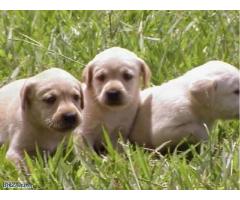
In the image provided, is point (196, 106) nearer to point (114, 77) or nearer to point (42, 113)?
point (114, 77)

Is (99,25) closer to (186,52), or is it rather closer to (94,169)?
(186,52)

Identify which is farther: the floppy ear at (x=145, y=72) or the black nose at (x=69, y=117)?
the floppy ear at (x=145, y=72)

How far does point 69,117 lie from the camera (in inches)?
195

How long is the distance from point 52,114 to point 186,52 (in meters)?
0.89

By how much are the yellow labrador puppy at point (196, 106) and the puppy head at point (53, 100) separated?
38 centimetres

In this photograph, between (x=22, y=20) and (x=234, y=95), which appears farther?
(x=22, y=20)

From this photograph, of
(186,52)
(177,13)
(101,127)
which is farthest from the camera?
(177,13)

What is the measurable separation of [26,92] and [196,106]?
77 cm

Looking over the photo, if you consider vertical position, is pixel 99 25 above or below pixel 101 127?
above

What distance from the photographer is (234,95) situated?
16.9 feet

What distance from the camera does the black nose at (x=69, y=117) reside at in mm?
4957

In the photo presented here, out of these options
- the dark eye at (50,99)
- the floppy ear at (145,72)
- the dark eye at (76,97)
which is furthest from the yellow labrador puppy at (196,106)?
the dark eye at (50,99)

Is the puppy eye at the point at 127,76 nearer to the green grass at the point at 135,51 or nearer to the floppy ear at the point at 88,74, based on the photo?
the floppy ear at the point at 88,74
